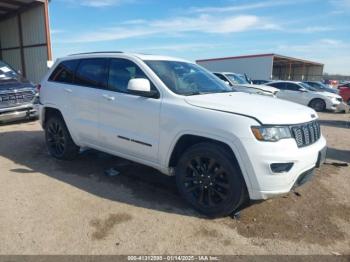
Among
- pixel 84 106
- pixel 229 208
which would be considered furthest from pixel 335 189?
pixel 84 106

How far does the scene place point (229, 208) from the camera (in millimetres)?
3561

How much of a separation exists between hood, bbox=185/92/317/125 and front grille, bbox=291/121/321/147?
0.06 m

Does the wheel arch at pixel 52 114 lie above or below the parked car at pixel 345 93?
above

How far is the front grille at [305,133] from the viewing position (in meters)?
3.43

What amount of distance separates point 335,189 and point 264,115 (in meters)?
2.17

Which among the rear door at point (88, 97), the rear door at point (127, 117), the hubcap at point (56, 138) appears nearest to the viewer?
the rear door at point (127, 117)

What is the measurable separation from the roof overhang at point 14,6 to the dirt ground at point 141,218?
1325cm

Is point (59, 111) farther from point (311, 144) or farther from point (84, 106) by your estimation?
point (311, 144)

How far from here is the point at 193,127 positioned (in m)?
3.62

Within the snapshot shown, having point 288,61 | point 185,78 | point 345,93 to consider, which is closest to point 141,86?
point 185,78

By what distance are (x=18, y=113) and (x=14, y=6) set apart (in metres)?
11.1

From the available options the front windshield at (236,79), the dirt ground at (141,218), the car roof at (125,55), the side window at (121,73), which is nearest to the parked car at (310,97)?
the front windshield at (236,79)

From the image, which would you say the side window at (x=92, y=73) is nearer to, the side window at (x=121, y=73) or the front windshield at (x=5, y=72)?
the side window at (x=121, y=73)

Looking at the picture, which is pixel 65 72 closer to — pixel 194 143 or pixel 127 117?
pixel 127 117
